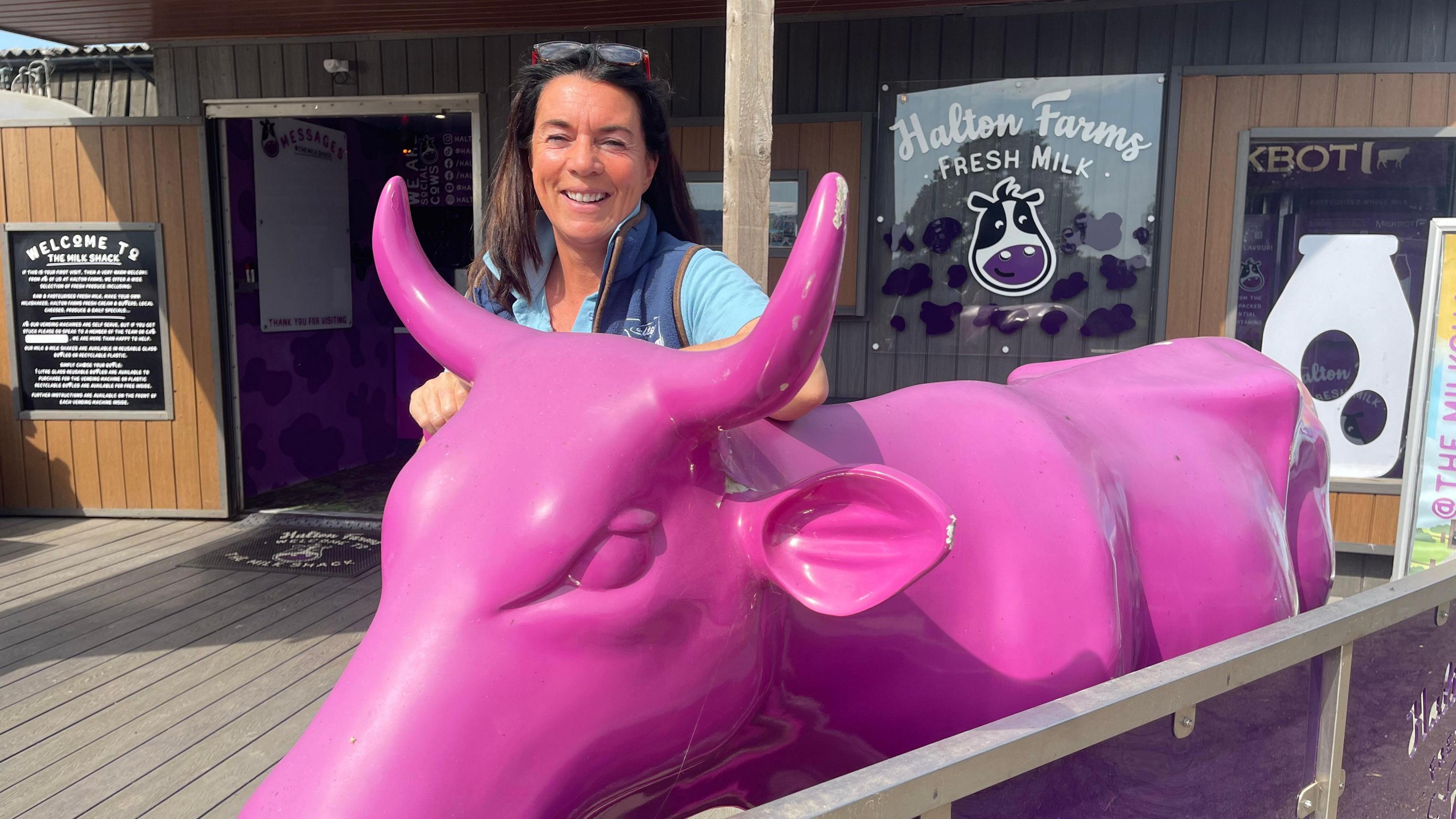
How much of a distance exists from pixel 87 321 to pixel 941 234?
4933mm

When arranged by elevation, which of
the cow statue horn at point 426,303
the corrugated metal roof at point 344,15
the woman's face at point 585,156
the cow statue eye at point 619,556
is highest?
the corrugated metal roof at point 344,15

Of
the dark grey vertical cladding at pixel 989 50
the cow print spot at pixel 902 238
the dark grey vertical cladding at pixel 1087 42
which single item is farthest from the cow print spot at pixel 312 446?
the dark grey vertical cladding at pixel 1087 42

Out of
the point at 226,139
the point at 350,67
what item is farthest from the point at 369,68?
the point at 226,139

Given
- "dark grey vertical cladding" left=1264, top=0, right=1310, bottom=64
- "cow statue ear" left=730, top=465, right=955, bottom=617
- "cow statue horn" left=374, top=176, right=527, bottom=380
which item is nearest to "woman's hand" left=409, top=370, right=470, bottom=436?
"cow statue horn" left=374, top=176, right=527, bottom=380

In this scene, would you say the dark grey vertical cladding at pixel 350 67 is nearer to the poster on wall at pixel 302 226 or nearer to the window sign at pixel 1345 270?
the poster on wall at pixel 302 226

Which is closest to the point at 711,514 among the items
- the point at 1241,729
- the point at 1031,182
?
the point at 1241,729

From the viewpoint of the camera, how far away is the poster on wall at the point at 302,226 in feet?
20.4

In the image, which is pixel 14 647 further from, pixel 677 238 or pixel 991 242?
pixel 991 242

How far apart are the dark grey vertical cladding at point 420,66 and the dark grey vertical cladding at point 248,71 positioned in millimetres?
905

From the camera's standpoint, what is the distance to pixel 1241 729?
1.27 m

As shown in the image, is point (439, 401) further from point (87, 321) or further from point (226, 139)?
point (87, 321)

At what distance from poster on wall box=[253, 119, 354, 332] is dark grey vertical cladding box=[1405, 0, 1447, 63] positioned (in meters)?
6.40

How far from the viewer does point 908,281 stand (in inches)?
192

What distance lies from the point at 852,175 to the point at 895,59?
0.60 metres
